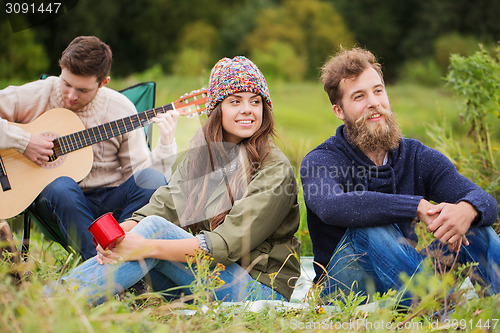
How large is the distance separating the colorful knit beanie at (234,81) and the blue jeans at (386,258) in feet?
2.64

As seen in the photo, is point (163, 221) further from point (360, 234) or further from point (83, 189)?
point (83, 189)

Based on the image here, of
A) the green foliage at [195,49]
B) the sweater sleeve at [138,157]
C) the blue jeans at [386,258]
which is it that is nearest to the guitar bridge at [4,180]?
the sweater sleeve at [138,157]

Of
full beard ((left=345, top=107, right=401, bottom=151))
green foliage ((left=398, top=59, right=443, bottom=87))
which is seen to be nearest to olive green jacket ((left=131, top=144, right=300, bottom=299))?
full beard ((left=345, top=107, right=401, bottom=151))

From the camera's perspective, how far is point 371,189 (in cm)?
238

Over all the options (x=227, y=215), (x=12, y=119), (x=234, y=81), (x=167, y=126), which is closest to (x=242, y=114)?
(x=234, y=81)

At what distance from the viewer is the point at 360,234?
2.20 meters

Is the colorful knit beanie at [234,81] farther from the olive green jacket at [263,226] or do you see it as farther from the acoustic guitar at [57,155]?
the acoustic guitar at [57,155]

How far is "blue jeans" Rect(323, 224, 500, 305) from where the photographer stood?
2.08m

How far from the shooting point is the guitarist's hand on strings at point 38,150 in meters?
3.02

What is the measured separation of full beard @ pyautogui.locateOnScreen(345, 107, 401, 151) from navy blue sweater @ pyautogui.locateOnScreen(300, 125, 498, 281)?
0.15ft

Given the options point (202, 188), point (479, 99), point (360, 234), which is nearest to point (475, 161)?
point (479, 99)

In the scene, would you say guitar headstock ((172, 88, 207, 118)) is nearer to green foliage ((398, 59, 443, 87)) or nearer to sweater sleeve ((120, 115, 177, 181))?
sweater sleeve ((120, 115, 177, 181))

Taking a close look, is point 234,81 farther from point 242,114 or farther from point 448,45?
point 448,45

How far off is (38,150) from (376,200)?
191cm
